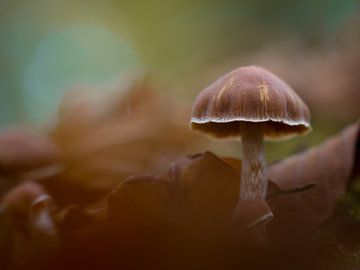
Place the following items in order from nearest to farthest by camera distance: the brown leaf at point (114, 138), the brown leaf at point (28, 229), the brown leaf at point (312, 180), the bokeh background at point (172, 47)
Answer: the brown leaf at point (28, 229) < the brown leaf at point (312, 180) < the brown leaf at point (114, 138) < the bokeh background at point (172, 47)

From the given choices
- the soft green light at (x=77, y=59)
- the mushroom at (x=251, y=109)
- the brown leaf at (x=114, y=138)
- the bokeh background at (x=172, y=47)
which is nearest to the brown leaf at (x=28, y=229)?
the brown leaf at (x=114, y=138)

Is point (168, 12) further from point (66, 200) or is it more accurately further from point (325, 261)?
point (325, 261)

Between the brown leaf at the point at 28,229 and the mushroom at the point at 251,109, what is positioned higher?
the mushroom at the point at 251,109

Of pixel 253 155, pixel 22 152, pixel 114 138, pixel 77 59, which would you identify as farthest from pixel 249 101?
pixel 77 59

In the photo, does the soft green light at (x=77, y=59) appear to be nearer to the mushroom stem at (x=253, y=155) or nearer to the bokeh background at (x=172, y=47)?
the bokeh background at (x=172, y=47)

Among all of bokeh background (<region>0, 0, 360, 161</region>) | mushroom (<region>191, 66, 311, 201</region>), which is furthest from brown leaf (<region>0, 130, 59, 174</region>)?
bokeh background (<region>0, 0, 360, 161</region>)

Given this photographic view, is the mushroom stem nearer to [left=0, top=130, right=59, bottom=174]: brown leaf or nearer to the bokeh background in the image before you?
[left=0, top=130, right=59, bottom=174]: brown leaf

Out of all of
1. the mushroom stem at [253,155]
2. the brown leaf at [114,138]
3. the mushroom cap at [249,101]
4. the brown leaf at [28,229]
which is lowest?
the brown leaf at [114,138]
